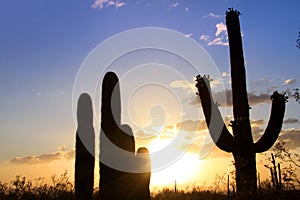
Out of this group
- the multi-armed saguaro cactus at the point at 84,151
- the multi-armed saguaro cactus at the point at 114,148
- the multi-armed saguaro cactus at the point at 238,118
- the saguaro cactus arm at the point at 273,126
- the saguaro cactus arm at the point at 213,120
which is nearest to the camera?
the multi-armed saguaro cactus at the point at 114,148

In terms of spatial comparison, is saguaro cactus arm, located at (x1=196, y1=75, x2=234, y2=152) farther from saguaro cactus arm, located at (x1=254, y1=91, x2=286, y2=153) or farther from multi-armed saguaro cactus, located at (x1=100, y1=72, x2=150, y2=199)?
multi-armed saguaro cactus, located at (x1=100, y1=72, x2=150, y2=199)

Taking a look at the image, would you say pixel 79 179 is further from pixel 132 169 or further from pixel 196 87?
pixel 196 87

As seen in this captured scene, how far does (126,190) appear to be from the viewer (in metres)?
12.7

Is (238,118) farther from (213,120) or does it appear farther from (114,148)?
(114,148)

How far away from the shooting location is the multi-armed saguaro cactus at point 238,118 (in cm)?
1341

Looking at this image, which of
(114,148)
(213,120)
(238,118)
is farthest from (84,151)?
(238,118)

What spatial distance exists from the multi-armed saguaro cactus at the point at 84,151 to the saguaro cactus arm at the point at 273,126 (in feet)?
21.2

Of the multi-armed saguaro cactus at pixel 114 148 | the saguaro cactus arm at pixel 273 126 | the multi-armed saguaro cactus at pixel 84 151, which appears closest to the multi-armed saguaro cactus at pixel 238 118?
the saguaro cactus arm at pixel 273 126

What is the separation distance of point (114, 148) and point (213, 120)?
12.9 ft

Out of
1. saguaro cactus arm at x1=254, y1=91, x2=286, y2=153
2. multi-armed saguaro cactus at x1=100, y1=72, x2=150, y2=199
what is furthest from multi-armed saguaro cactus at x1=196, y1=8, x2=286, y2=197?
multi-armed saguaro cactus at x1=100, y1=72, x2=150, y2=199

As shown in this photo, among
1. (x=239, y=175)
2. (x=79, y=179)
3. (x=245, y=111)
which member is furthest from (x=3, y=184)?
(x=245, y=111)

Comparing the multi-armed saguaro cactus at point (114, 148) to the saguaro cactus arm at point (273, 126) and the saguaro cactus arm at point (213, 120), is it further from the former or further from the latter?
the saguaro cactus arm at point (273, 126)

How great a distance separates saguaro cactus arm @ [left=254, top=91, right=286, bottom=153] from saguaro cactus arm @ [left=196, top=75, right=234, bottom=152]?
1.08 m

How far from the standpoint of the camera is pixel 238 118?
1377cm
